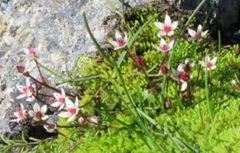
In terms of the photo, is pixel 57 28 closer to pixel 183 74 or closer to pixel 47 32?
pixel 47 32

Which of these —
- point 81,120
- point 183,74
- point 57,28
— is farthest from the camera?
point 57,28

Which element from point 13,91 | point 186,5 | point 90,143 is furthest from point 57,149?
point 186,5

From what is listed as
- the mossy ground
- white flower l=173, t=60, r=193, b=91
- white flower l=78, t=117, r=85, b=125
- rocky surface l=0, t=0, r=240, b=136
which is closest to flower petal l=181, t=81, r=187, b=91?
white flower l=173, t=60, r=193, b=91

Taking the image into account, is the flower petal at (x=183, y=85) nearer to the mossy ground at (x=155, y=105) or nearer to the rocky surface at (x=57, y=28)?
the mossy ground at (x=155, y=105)

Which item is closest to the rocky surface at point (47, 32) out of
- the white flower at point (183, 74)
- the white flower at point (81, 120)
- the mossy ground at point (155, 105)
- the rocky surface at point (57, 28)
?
the rocky surface at point (57, 28)

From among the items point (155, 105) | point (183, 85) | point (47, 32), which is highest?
point (47, 32)

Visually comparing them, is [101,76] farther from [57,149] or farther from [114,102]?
[57,149]

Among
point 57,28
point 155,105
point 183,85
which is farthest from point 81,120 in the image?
point 57,28
